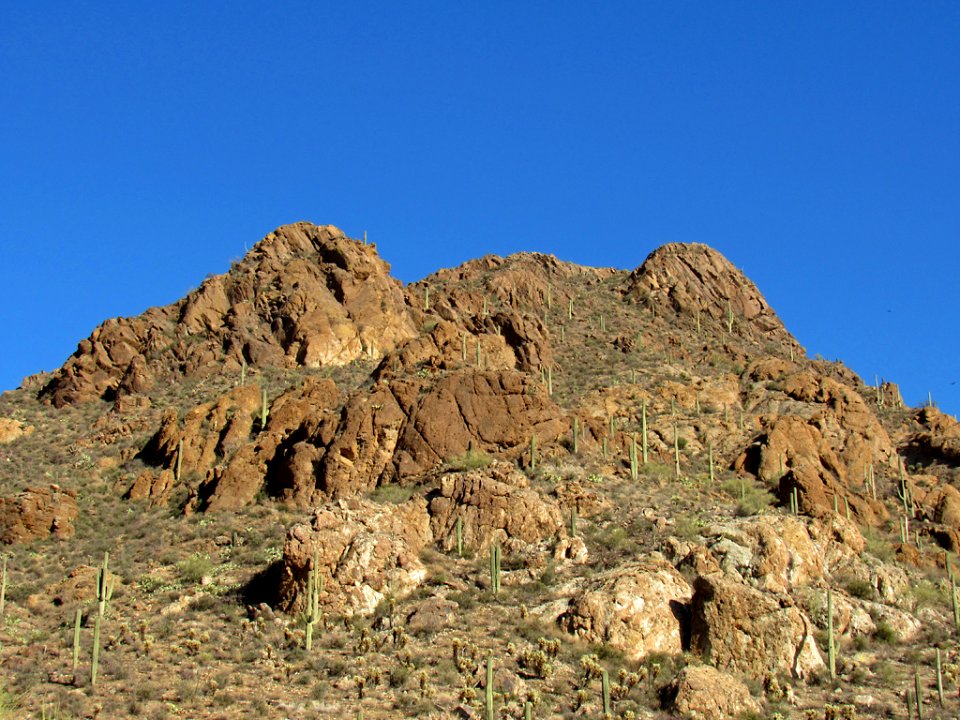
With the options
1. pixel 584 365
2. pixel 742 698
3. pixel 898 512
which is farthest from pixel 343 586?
pixel 584 365

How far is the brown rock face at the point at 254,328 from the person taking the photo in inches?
2311

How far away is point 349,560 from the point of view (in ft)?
111

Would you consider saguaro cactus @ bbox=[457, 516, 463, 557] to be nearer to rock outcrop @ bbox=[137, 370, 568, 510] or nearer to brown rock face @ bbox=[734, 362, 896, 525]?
rock outcrop @ bbox=[137, 370, 568, 510]

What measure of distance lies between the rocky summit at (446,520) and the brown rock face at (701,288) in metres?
7.92

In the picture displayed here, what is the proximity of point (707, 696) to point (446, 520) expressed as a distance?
13.7 meters

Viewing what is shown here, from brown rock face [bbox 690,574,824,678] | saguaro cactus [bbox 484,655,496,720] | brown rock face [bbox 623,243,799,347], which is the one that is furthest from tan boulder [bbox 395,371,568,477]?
brown rock face [bbox 623,243,799,347]

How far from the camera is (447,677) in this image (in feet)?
92.1

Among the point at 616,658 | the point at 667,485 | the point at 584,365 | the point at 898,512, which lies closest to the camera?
the point at 616,658

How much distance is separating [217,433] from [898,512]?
100 ft

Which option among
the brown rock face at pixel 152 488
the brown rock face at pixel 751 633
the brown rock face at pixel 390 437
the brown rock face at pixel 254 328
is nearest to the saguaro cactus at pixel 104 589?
the brown rock face at pixel 390 437

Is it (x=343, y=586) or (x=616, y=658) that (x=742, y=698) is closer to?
(x=616, y=658)

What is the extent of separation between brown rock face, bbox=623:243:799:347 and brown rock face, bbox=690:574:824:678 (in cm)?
4749

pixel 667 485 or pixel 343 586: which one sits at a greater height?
pixel 667 485

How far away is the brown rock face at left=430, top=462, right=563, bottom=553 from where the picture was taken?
123 feet
